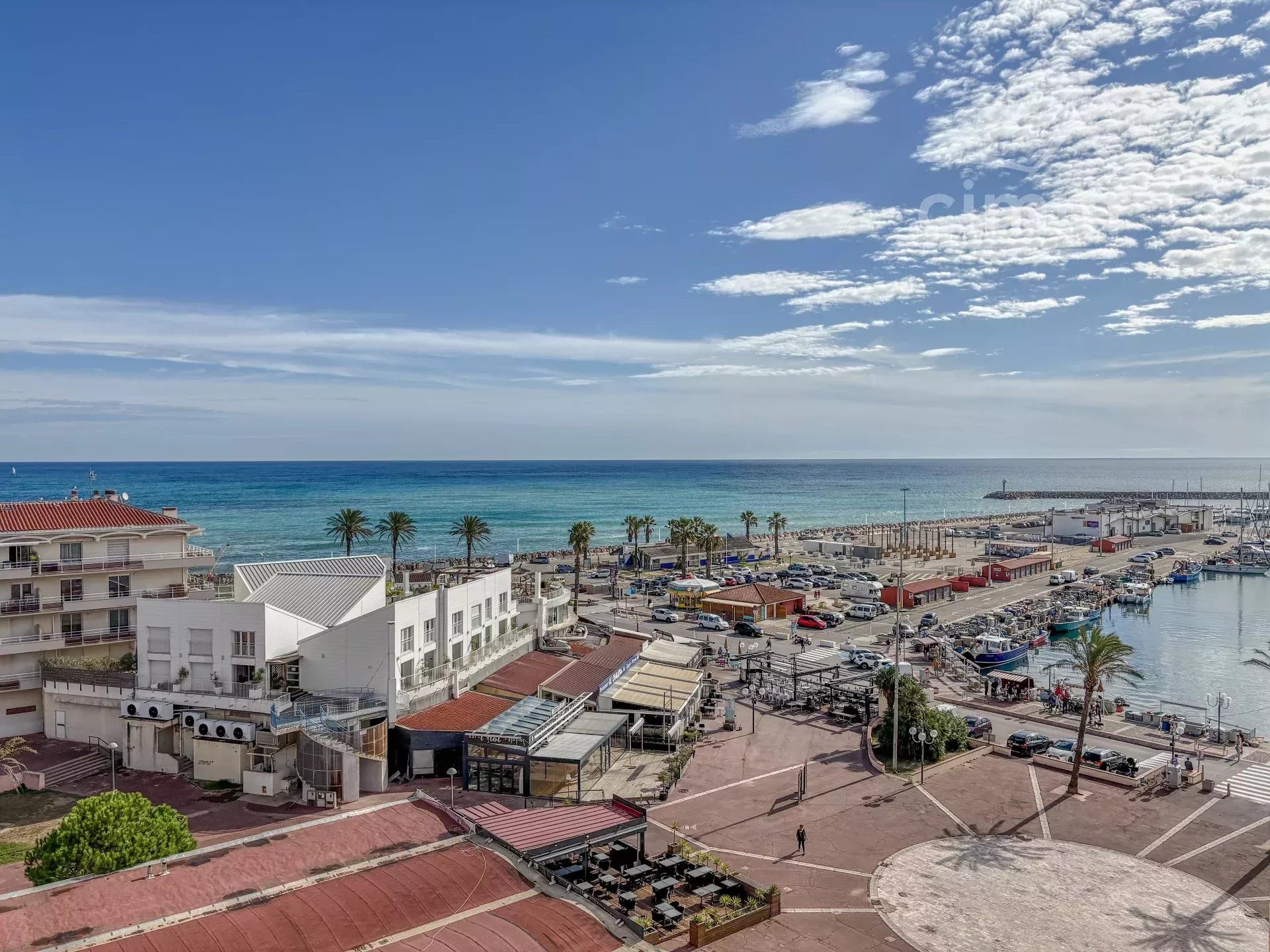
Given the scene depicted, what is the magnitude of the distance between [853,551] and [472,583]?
86117 millimetres

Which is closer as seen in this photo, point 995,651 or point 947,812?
point 947,812

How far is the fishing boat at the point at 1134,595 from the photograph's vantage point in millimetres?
86750

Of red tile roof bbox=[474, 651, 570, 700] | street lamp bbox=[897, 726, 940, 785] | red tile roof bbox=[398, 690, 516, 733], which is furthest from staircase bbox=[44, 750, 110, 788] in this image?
street lamp bbox=[897, 726, 940, 785]

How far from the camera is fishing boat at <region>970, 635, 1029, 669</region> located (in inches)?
2456

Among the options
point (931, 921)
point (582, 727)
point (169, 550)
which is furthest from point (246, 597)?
point (931, 921)

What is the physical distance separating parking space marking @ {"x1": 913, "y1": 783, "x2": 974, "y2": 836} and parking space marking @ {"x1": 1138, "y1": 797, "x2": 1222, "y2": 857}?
5.44 meters

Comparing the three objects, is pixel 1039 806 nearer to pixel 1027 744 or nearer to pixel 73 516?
pixel 1027 744

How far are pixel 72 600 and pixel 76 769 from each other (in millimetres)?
10296

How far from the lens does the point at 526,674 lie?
43.5 meters

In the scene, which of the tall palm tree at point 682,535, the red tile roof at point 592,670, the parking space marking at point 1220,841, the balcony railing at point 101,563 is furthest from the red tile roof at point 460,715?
the tall palm tree at point 682,535

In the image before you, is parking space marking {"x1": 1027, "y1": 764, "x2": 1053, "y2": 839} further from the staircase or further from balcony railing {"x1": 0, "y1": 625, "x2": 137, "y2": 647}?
balcony railing {"x1": 0, "y1": 625, "x2": 137, "y2": 647}

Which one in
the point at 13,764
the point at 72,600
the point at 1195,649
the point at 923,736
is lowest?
the point at 1195,649

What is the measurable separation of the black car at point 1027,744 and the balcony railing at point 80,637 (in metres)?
43.5

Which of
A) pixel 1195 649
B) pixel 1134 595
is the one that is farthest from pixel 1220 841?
pixel 1134 595
